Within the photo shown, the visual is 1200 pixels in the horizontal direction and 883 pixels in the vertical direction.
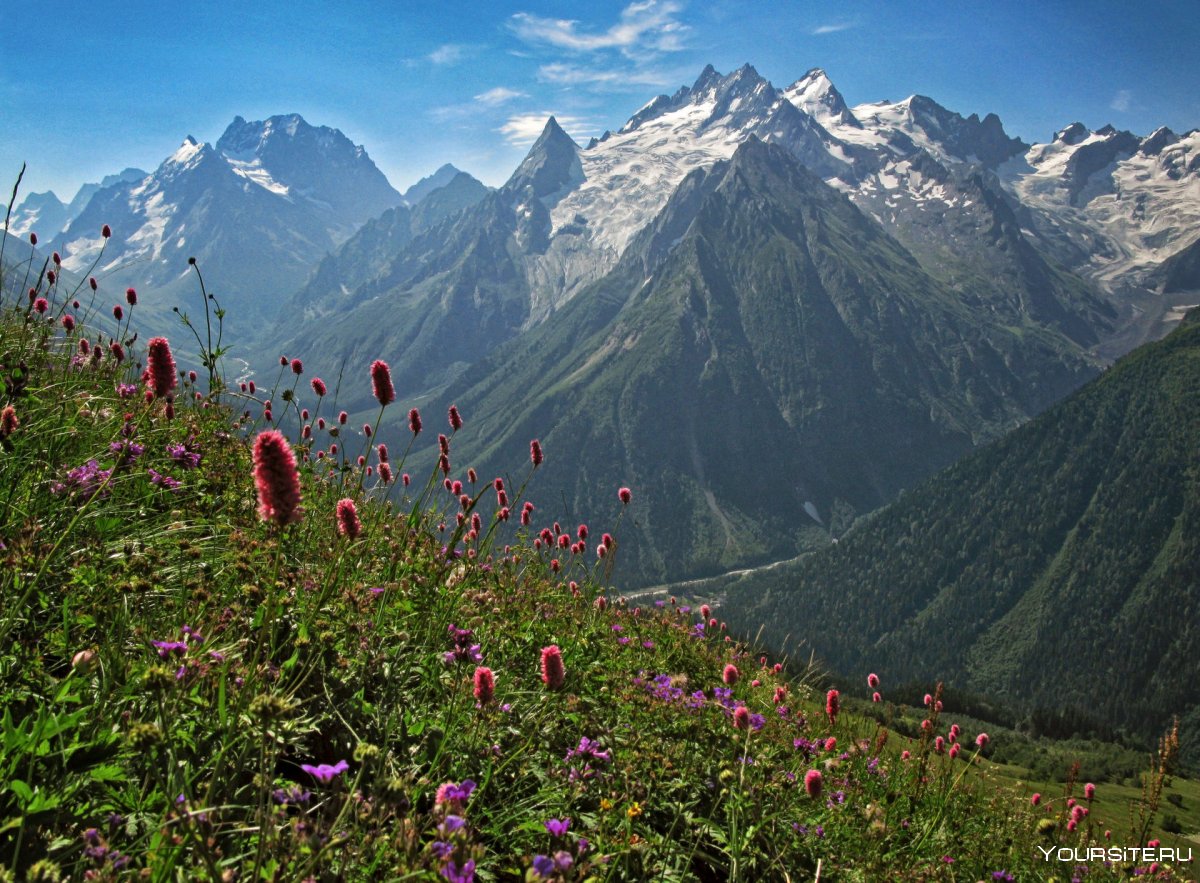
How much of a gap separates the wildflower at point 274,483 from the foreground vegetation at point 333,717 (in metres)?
0.01

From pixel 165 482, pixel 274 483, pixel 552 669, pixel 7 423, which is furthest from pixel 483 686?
pixel 165 482

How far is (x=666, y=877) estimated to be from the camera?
371cm

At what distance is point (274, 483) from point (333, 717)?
1.77 m

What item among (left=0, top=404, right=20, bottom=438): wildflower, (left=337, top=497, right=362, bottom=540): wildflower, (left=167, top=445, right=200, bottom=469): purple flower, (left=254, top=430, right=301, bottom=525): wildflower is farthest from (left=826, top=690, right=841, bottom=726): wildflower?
(left=0, top=404, right=20, bottom=438): wildflower

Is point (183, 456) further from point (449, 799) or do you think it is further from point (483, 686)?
point (449, 799)

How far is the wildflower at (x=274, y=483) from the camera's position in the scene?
2.62 m

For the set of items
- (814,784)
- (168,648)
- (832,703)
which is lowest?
(832,703)

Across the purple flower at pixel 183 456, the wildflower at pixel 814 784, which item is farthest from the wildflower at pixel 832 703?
the purple flower at pixel 183 456

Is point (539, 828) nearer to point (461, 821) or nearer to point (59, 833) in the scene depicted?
point (461, 821)

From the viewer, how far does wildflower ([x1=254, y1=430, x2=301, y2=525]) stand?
2.62m

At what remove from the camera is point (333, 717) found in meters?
3.83

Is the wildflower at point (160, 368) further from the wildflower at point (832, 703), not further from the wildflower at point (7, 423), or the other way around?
the wildflower at point (832, 703)

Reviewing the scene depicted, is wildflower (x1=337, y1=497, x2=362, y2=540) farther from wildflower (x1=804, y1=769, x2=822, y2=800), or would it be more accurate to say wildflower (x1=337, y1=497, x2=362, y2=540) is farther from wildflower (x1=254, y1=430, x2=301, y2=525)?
wildflower (x1=804, y1=769, x2=822, y2=800)

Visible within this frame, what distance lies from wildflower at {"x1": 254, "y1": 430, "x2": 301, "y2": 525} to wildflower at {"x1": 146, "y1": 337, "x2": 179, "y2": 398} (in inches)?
52.7
